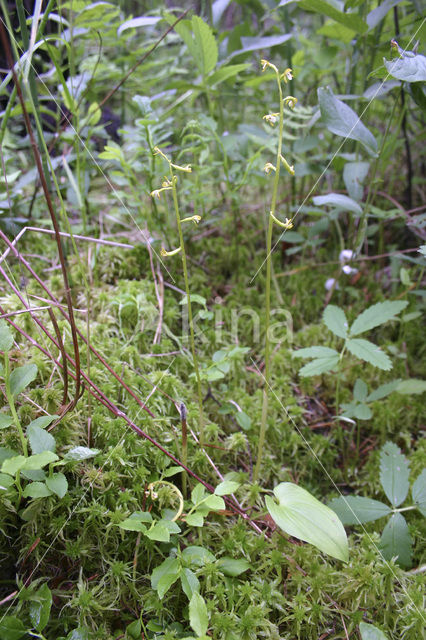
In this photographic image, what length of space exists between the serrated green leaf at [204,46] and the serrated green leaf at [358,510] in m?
1.54

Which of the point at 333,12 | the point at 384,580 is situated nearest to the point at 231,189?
the point at 333,12

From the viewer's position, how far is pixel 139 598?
0.97 meters

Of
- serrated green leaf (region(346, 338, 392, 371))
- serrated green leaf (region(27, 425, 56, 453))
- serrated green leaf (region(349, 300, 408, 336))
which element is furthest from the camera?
serrated green leaf (region(349, 300, 408, 336))

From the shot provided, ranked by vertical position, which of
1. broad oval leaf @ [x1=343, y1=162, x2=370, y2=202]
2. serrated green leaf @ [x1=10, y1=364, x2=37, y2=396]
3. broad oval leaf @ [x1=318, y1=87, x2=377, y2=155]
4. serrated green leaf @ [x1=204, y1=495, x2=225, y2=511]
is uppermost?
broad oval leaf @ [x1=318, y1=87, x2=377, y2=155]

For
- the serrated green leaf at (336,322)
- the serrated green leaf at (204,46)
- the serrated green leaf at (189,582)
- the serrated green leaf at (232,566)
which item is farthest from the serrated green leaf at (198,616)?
the serrated green leaf at (204,46)

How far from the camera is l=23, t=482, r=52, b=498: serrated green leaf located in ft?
2.95

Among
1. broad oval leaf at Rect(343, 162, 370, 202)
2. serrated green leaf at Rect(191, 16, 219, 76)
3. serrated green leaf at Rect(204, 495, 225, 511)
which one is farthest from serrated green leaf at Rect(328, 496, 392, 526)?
serrated green leaf at Rect(191, 16, 219, 76)

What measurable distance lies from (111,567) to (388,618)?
665 mm

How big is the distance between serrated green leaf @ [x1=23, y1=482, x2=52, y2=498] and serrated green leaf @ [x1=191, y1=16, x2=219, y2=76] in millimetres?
1498

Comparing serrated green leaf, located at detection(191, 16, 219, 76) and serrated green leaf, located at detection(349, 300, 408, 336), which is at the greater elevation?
serrated green leaf, located at detection(191, 16, 219, 76)

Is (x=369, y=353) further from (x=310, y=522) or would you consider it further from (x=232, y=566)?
(x=232, y=566)

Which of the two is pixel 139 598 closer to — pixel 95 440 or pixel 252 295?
pixel 95 440

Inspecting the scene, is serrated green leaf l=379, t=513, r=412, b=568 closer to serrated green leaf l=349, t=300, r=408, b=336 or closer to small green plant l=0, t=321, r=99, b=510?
serrated green leaf l=349, t=300, r=408, b=336

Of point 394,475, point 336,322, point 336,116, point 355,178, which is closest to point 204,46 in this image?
point 336,116
